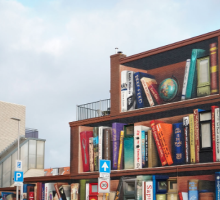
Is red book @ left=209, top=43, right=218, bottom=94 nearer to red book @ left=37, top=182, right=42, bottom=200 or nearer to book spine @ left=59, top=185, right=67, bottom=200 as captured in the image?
book spine @ left=59, top=185, right=67, bottom=200

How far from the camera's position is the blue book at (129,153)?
26953 millimetres

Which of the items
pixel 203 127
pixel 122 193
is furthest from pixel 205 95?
pixel 122 193

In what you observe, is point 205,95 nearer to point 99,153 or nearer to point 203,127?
point 203,127

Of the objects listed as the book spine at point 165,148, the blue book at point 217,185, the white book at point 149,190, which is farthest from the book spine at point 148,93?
the blue book at point 217,185

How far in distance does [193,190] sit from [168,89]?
5.82 metres

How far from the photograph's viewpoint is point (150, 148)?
85.0ft

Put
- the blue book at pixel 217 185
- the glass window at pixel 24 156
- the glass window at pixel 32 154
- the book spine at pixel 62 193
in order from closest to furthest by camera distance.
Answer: the blue book at pixel 217 185
the book spine at pixel 62 193
the glass window at pixel 24 156
the glass window at pixel 32 154

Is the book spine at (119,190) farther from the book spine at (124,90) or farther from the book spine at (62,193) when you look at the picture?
the book spine at (62,193)

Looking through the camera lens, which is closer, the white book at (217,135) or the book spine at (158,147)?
the white book at (217,135)

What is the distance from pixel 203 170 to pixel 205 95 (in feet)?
12.2

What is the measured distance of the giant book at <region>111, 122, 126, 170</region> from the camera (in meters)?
28.0

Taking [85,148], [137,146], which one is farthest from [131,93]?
[85,148]

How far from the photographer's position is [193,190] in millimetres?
23234

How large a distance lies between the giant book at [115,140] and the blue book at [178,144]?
398 cm
